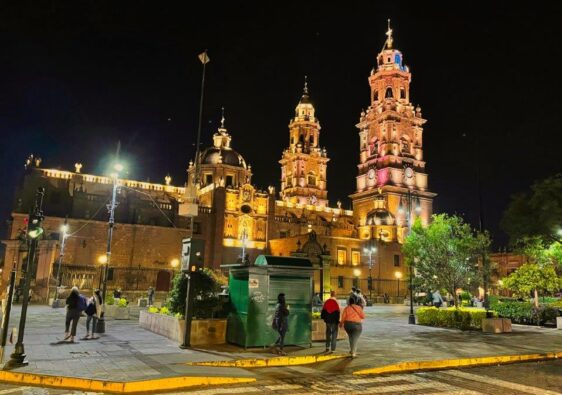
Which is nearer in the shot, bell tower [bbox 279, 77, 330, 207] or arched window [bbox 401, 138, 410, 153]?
arched window [bbox 401, 138, 410, 153]

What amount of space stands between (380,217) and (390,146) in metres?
14.5

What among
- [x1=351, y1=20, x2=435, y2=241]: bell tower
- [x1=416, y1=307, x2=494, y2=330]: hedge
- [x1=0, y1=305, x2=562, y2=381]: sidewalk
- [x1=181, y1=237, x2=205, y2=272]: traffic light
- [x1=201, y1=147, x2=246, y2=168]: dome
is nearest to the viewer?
[x1=0, y1=305, x2=562, y2=381]: sidewalk

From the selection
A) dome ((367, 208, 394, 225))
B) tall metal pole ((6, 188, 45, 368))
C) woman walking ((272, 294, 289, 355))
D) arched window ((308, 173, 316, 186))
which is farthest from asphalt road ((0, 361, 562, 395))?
arched window ((308, 173, 316, 186))

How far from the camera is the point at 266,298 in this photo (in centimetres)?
1339

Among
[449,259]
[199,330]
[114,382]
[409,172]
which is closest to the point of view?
[114,382]

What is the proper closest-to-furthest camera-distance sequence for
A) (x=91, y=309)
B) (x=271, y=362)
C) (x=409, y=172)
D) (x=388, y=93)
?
1. (x=271, y=362)
2. (x=91, y=309)
3. (x=409, y=172)
4. (x=388, y=93)

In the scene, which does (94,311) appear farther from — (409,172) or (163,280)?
(409,172)

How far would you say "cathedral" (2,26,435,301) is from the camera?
43.6 metres

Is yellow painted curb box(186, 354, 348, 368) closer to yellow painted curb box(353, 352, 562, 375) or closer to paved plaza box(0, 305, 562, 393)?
paved plaza box(0, 305, 562, 393)

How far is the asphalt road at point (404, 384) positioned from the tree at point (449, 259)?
41.7 feet

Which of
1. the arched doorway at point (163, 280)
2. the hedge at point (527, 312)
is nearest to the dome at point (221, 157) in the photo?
the arched doorway at point (163, 280)

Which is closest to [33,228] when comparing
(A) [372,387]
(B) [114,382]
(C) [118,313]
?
(B) [114,382]

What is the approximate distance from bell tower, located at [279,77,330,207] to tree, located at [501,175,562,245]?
59017 millimetres

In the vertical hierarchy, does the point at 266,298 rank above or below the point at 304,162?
below
